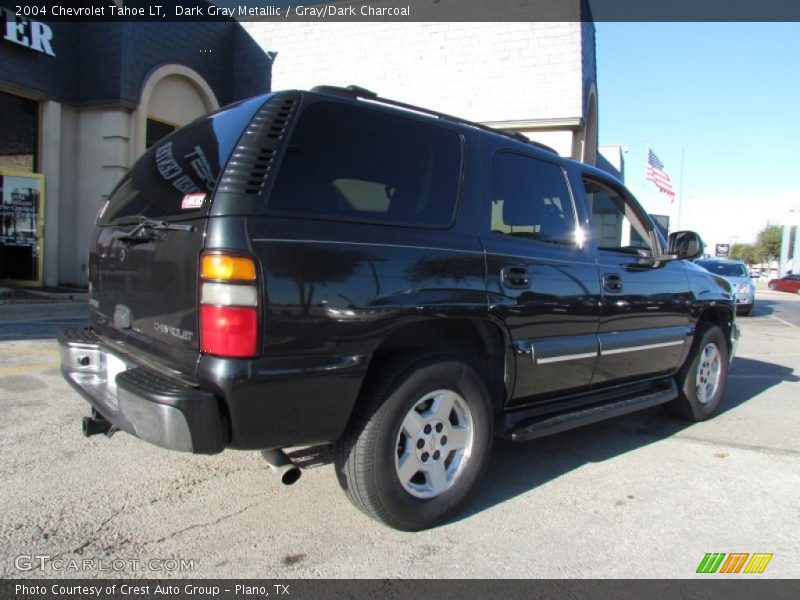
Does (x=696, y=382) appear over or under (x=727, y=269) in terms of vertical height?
under

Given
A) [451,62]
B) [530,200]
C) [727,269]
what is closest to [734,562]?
[530,200]

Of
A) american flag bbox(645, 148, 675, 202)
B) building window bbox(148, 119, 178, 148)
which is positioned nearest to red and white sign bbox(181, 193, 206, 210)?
building window bbox(148, 119, 178, 148)

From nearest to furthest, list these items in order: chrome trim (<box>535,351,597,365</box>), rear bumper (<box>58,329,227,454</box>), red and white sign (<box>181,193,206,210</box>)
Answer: rear bumper (<box>58,329,227,454</box>) < red and white sign (<box>181,193,206,210</box>) < chrome trim (<box>535,351,597,365</box>)

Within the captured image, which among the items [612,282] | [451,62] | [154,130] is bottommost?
[612,282]

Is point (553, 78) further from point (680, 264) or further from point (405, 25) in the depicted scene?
point (680, 264)

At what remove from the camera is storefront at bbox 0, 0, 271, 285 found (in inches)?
468

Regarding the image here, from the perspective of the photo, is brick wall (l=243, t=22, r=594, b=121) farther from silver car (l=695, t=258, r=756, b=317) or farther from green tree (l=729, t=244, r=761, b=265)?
green tree (l=729, t=244, r=761, b=265)

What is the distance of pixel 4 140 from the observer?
11945 mm

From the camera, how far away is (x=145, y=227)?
276 centimetres

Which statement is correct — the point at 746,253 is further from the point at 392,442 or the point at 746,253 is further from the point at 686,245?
the point at 392,442

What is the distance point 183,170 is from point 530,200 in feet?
6.52

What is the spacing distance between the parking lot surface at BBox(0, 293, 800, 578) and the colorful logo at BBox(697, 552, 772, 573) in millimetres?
42

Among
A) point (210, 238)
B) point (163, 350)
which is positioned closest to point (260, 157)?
point (210, 238)

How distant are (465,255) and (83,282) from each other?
12.7 meters
